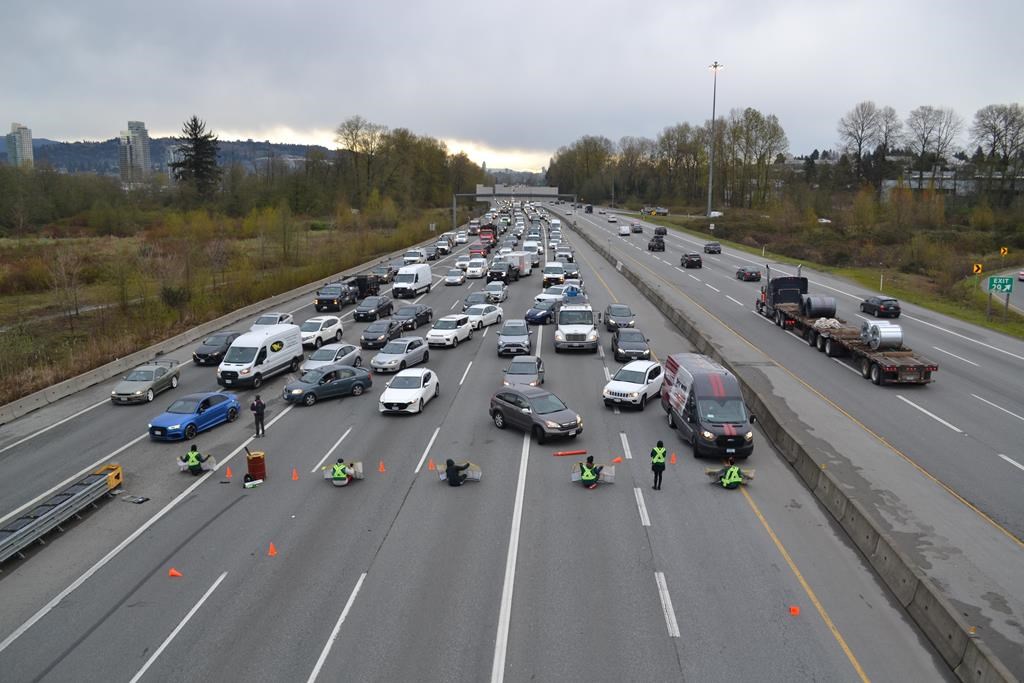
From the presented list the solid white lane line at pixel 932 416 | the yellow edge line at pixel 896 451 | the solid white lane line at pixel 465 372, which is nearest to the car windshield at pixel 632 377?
the yellow edge line at pixel 896 451

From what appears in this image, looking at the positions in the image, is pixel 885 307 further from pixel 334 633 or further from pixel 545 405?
pixel 334 633

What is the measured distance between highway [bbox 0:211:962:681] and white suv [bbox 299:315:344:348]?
12519mm

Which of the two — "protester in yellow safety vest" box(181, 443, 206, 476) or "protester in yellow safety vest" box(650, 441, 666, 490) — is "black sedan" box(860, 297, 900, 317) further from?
"protester in yellow safety vest" box(181, 443, 206, 476)

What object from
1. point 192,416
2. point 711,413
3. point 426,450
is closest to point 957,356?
point 711,413

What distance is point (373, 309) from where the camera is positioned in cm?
A: 4347

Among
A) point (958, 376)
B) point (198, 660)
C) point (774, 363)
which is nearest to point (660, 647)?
point (198, 660)

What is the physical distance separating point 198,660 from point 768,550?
A: 1108 cm

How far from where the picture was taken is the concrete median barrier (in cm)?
1039

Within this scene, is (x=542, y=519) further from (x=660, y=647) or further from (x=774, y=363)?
(x=774, y=363)

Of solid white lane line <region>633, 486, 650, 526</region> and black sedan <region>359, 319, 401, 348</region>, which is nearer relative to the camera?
solid white lane line <region>633, 486, 650, 526</region>

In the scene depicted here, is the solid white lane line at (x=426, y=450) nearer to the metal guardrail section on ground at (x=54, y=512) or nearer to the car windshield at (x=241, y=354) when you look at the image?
the metal guardrail section on ground at (x=54, y=512)

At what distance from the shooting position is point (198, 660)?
11.3 m

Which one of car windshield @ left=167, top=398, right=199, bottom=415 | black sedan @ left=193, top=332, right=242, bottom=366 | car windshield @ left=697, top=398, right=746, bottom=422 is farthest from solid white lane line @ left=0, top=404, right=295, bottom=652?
car windshield @ left=697, top=398, right=746, bottom=422

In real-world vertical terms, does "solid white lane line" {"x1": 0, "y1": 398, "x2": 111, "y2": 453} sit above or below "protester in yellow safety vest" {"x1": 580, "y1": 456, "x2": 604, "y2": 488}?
below
